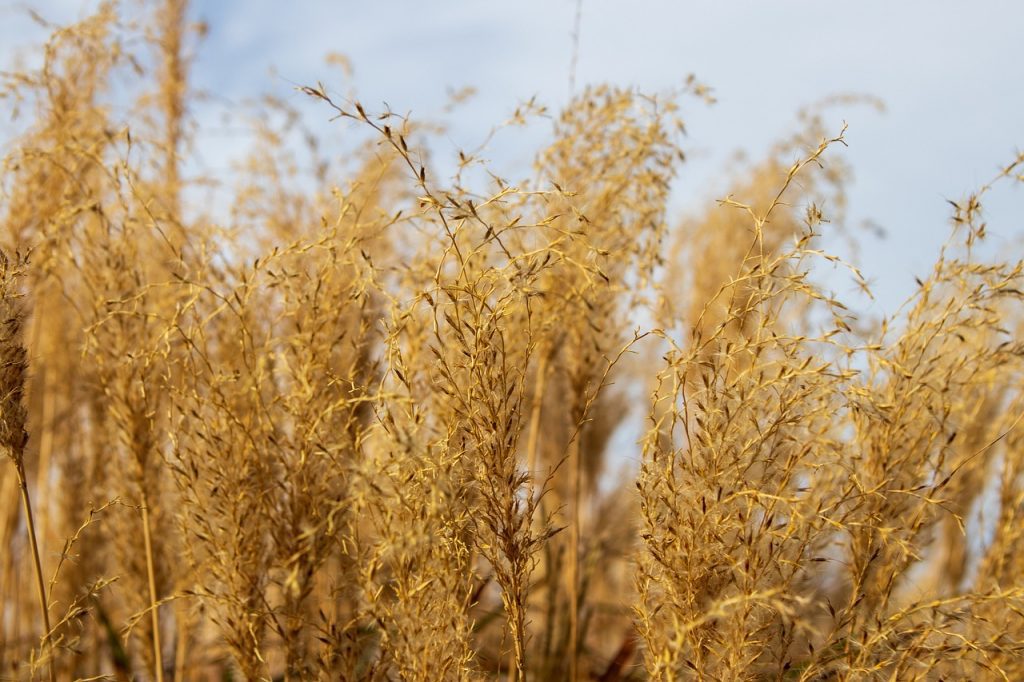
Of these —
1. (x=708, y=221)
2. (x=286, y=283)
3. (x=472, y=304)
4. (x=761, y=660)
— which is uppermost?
(x=708, y=221)

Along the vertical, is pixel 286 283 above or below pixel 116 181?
below

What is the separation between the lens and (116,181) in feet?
8.82

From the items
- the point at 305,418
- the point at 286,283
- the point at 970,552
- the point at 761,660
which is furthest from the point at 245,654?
the point at 970,552

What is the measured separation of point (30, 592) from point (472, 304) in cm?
429

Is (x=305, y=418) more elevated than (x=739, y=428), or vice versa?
(x=305, y=418)

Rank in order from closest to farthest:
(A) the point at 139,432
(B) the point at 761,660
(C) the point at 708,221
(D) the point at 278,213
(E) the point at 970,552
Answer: (B) the point at 761,660
(A) the point at 139,432
(D) the point at 278,213
(E) the point at 970,552
(C) the point at 708,221

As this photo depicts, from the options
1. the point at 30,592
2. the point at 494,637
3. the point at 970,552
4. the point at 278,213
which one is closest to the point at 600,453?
the point at 494,637

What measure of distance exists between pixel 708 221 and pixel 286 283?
12.5ft

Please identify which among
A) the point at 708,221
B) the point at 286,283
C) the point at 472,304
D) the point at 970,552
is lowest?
the point at 970,552

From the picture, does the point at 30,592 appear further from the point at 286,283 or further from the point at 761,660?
the point at 761,660

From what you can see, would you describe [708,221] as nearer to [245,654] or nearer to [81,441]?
[81,441]

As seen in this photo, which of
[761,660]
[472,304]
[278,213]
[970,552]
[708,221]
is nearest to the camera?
[472,304]

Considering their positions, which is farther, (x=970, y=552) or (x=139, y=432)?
(x=970, y=552)

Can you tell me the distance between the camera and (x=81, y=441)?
4.37m
